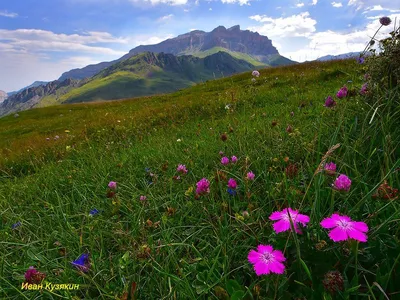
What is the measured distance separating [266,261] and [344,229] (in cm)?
36

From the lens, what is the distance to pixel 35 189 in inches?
183

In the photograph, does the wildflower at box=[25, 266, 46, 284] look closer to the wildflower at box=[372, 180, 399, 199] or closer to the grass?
the grass

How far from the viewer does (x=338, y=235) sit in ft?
3.83

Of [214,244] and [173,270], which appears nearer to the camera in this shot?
[173,270]

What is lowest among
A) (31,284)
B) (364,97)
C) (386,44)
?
(31,284)

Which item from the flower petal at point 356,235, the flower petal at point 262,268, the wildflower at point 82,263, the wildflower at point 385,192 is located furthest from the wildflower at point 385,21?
the wildflower at point 82,263

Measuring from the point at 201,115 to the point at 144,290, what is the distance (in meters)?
9.13

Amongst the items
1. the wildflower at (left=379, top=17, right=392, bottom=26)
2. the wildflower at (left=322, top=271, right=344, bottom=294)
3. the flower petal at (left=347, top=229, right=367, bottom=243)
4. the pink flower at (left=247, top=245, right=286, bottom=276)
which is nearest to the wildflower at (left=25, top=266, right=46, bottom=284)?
the pink flower at (left=247, top=245, right=286, bottom=276)

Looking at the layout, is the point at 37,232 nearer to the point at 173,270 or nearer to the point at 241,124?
the point at 173,270

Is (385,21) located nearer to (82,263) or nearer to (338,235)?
(338,235)

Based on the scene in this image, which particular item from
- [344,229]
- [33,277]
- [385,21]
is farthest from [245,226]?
[385,21]

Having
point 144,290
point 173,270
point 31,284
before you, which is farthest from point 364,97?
point 31,284

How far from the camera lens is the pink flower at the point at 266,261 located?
47.3 inches

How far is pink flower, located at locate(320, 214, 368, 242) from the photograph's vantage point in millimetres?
1157
